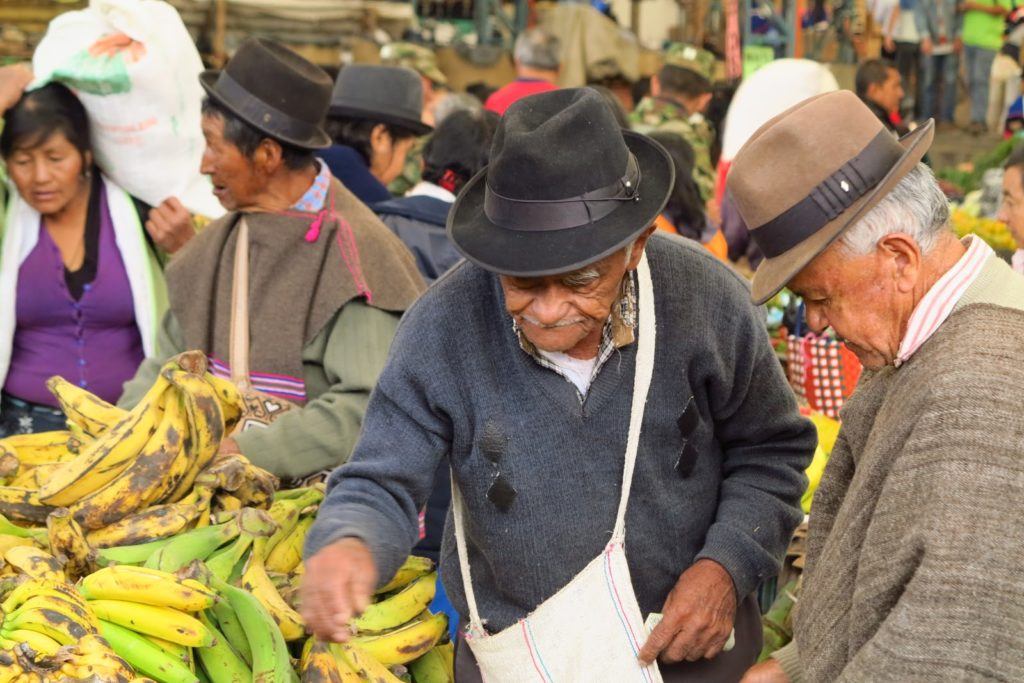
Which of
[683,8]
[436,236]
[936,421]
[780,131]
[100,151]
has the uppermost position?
[780,131]

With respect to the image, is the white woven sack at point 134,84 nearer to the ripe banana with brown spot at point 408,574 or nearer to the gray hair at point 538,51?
the ripe banana with brown spot at point 408,574

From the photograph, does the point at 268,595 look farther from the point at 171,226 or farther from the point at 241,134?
the point at 171,226

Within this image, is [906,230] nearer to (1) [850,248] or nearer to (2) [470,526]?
(1) [850,248]

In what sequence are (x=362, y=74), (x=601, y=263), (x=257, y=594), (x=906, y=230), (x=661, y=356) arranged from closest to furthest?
(x=906, y=230) < (x=601, y=263) < (x=661, y=356) < (x=257, y=594) < (x=362, y=74)

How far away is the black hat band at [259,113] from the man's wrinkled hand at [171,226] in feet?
1.63

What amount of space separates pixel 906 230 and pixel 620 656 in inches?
37.9

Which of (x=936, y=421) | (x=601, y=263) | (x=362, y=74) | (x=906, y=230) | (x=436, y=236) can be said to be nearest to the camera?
(x=936, y=421)

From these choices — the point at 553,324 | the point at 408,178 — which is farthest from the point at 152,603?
the point at 408,178

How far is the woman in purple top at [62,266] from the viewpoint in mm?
3725

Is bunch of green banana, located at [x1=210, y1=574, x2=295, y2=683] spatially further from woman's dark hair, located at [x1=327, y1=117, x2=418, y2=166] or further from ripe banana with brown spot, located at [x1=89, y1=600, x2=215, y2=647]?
woman's dark hair, located at [x1=327, y1=117, x2=418, y2=166]

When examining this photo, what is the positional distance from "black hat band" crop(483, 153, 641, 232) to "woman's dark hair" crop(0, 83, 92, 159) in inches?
81.2

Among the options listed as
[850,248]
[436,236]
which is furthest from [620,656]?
[436,236]

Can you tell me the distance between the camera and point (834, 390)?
4484 mm

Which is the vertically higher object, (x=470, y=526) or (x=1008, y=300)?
(x=1008, y=300)
